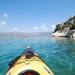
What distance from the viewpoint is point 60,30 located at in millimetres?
86000

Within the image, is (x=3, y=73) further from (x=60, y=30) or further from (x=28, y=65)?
(x=60, y=30)

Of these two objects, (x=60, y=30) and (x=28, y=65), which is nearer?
(x=28, y=65)

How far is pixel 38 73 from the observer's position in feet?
37.8

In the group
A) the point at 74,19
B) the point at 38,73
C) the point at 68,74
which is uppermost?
the point at 74,19

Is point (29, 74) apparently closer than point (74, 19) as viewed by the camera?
Yes

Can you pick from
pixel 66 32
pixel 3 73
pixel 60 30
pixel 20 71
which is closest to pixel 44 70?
pixel 20 71

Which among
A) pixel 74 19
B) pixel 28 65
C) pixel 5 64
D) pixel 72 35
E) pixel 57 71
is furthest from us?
pixel 74 19

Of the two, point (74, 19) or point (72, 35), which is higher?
point (74, 19)

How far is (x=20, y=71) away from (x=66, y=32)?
6836cm

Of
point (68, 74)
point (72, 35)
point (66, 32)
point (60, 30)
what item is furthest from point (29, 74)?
point (60, 30)

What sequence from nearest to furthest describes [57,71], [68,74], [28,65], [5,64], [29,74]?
[29,74] → [28,65] → [68,74] → [57,71] → [5,64]

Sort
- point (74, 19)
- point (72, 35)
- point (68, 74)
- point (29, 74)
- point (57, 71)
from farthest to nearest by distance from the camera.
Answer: point (74, 19) < point (72, 35) < point (57, 71) < point (68, 74) < point (29, 74)

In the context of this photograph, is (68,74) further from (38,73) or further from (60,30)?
(60,30)

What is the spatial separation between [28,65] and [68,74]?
5586 millimetres
